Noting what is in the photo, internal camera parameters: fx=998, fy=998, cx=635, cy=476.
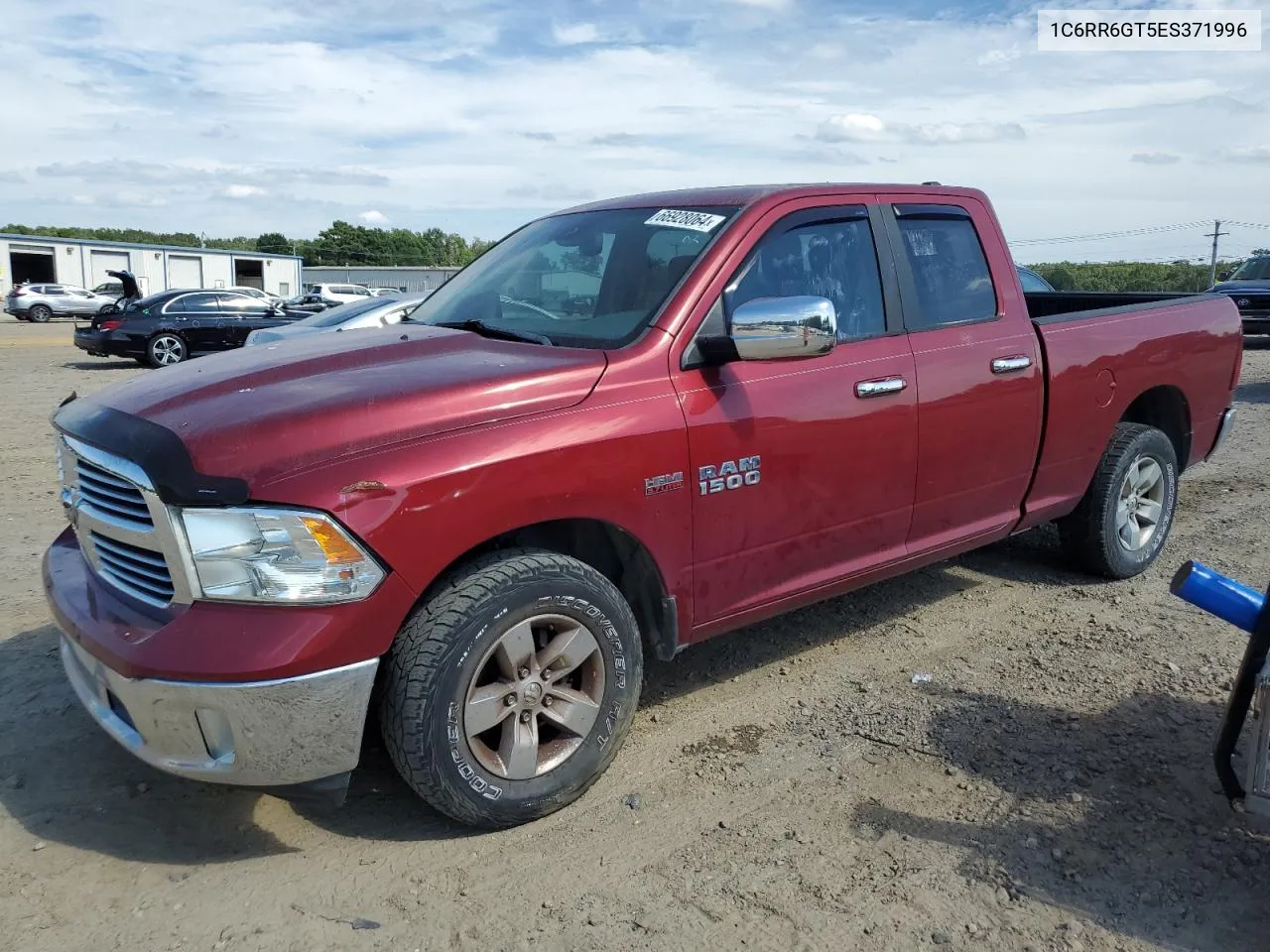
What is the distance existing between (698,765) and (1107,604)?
260 centimetres

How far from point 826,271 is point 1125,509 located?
8.09 ft

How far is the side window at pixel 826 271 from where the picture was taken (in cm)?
367

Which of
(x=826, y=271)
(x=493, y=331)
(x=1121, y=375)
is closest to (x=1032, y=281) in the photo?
(x=1121, y=375)

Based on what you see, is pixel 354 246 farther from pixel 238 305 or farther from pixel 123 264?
pixel 238 305

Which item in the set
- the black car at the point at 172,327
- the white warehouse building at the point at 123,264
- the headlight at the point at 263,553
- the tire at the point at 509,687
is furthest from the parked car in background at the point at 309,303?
the white warehouse building at the point at 123,264

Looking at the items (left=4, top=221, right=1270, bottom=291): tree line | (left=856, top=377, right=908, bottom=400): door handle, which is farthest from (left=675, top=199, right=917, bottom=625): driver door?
(left=4, top=221, right=1270, bottom=291): tree line

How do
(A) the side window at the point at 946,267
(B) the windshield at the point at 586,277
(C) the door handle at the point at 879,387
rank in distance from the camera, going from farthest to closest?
(A) the side window at the point at 946,267 < (C) the door handle at the point at 879,387 < (B) the windshield at the point at 586,277

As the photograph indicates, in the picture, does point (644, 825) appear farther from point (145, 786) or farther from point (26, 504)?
point (26, 504)

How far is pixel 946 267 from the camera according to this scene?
438 cm

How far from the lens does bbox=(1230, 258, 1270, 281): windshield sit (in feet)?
56.7

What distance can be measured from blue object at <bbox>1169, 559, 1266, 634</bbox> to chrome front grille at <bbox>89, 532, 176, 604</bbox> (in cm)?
274

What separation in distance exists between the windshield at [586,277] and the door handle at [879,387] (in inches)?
Result: 32.0

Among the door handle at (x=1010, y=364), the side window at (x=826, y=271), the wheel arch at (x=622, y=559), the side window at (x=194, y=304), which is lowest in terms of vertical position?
the wheel arch at (x=622, y=559)

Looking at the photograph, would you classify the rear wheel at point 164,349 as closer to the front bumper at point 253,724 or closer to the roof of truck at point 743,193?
the roof of truck at point 743,193
